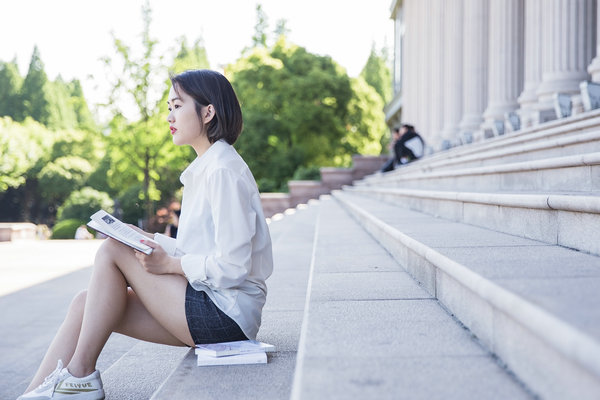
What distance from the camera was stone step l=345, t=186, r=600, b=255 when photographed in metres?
2.88

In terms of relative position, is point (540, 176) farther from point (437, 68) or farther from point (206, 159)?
point (437, 68)

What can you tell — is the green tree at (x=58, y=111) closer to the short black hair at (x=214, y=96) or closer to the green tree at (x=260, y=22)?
the green tree at (x=260, y=22)

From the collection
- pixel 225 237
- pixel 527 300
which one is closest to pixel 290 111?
pixel 225 237

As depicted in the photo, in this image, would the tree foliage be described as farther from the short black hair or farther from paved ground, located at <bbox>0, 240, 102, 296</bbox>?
the short black hair

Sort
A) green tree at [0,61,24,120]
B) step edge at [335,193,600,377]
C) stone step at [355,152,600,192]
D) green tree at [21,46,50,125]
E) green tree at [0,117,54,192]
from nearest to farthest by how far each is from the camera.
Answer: step edge at [335,193,600,377], stone step at [355,152,600,192], green tree at [0,117,54,192], green tree at [0,61,24,120], green tree at [21,46,50,125]

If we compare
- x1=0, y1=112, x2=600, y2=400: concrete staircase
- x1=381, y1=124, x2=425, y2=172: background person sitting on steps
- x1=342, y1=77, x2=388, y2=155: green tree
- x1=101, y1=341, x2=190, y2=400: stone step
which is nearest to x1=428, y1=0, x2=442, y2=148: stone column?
x1=381, y1=124, x2=425, y2=172: background person sitting on steps

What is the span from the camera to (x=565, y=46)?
995cm

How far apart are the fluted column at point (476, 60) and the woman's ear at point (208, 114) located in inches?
533

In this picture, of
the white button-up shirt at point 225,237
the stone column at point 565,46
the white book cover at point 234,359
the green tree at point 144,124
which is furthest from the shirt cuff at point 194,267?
the green tree at point 144,124

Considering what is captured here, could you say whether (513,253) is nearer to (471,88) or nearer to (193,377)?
(193,377)

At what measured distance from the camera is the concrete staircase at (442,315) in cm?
170

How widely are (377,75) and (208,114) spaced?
198ft

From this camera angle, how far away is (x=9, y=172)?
164 feet

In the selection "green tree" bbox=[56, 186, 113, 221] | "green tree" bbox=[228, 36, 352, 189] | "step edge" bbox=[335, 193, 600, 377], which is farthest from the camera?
"green tree" bbox=[56, 186, 113, 221]
